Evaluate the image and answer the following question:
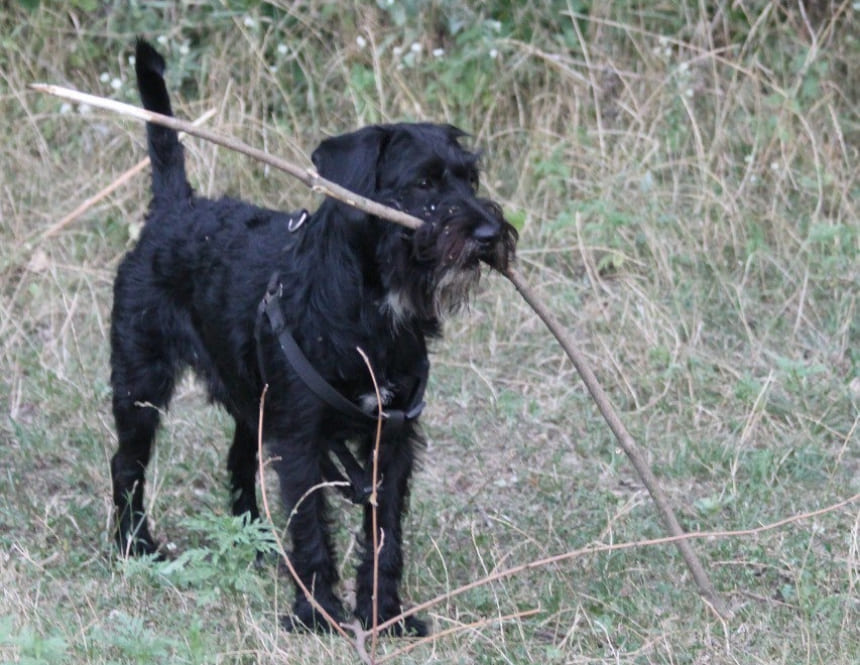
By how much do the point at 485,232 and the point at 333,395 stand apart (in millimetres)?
672

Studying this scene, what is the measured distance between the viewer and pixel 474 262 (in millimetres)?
3637

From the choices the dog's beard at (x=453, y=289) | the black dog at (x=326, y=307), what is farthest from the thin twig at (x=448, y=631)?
the dog's beard at (x=453, y=289)

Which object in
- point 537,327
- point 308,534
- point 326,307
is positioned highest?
point 326,307

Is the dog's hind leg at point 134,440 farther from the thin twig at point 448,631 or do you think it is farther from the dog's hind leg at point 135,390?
the thin twig at point 448,631

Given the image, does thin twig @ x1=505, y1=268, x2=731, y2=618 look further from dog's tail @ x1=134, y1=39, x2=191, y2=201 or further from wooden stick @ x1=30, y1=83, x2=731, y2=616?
dog's tail @ x1=134, y1=39, x2=191, y2=201

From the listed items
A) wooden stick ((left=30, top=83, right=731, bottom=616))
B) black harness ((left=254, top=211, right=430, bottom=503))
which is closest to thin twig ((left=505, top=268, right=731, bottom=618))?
wooden stick ((left=30, top=83, right=731, bottom=616))

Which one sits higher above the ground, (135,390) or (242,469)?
(135,390)

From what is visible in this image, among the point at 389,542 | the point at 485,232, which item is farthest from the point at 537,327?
the point at 485,232

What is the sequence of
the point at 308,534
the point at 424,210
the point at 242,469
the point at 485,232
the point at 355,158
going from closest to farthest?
the point at 485,232 → the point at 424,210 → the point at 355,158 → the point at 308,534 → the point at 242,469

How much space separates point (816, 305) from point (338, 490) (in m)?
3.22

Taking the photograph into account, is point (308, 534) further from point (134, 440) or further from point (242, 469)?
point (134, 440)

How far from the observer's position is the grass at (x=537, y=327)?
13.2ft

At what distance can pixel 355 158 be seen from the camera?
3824 mm

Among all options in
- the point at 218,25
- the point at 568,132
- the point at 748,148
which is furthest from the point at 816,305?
the point at 218,25
